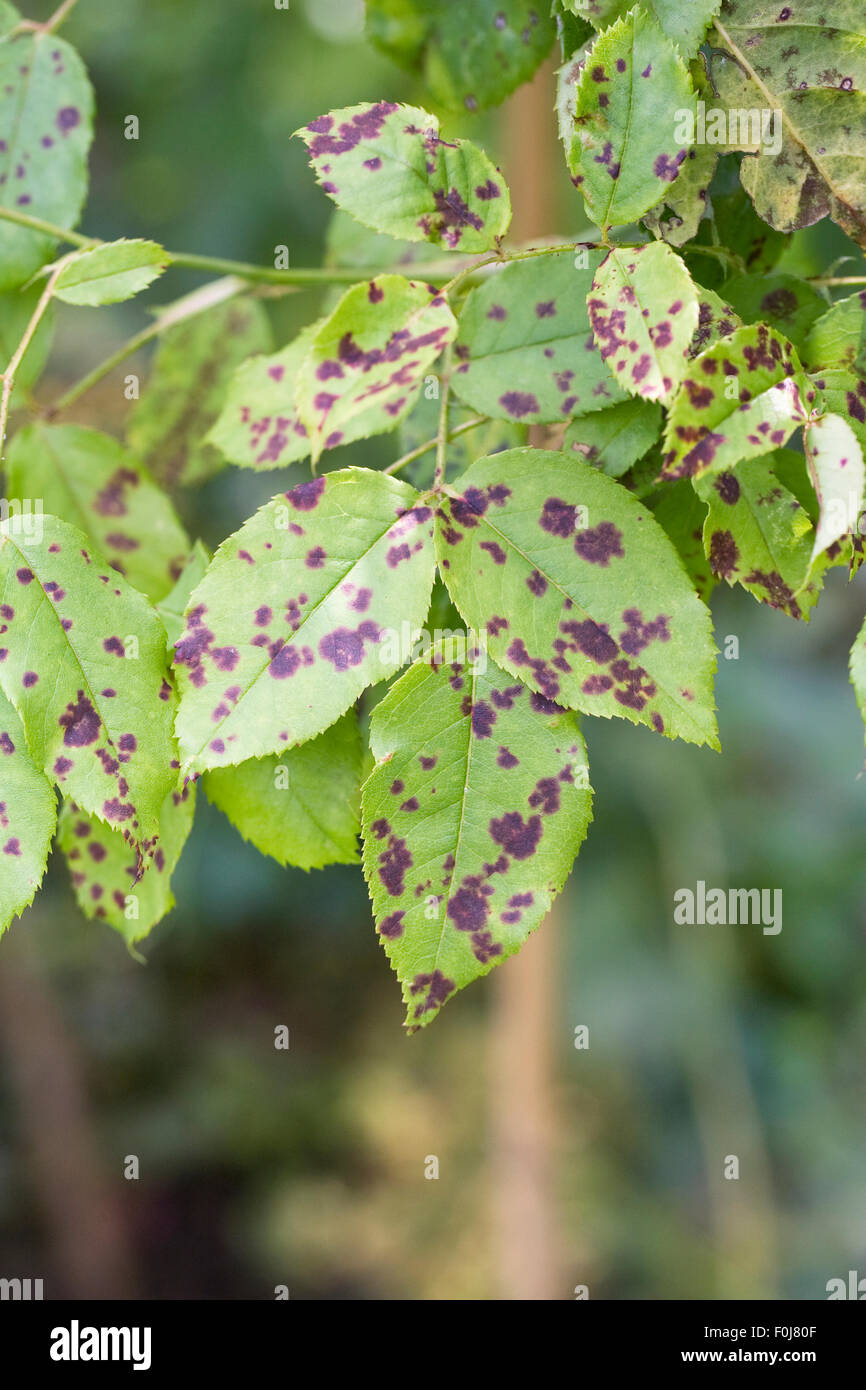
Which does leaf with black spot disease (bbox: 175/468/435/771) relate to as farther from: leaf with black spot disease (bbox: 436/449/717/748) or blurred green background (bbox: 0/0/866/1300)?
blurred green background (bbox: 0/0/866/1300)

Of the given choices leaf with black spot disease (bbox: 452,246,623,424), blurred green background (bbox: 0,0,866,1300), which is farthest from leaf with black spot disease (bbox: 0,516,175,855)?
blurred green background (bbox: 0,0,866,1300)

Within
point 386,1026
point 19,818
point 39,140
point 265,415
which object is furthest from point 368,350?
point 386,1026

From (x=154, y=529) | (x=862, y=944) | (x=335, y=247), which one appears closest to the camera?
(x=154, y=529)

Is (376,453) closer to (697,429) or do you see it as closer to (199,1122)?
(199,1122)

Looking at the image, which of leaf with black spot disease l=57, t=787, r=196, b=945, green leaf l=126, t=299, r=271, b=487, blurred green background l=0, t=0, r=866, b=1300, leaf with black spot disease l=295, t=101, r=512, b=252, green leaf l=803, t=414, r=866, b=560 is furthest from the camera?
blurred green background l=0, t=0, r=866, b=1300

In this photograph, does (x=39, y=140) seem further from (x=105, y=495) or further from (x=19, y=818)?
(x=19, y=818)
